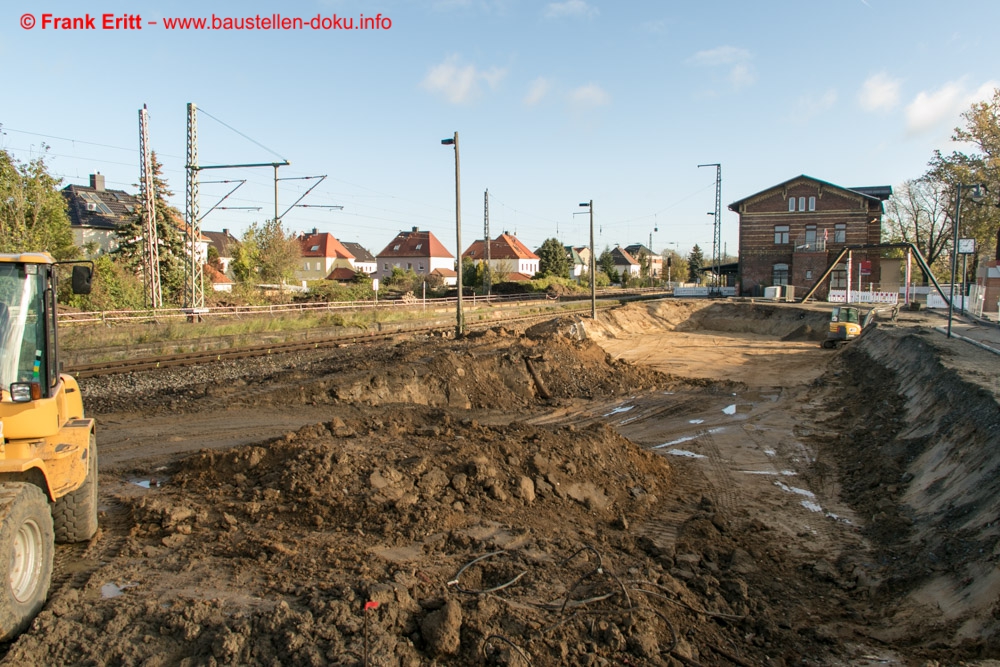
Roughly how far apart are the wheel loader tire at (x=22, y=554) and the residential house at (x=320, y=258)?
85.7 m

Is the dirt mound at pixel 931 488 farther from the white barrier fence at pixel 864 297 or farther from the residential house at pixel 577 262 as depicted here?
the residential house at pixel 577 262

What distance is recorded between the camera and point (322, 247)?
299ft

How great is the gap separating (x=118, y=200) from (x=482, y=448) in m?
53.4

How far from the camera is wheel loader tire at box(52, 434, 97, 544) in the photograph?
672cm

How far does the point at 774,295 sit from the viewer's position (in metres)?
54.3

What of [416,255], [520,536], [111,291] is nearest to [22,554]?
[520,536]

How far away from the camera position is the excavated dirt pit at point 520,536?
5.26m

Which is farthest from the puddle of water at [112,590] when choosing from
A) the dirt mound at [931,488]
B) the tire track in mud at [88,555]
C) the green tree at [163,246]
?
the green tree at [163,246]

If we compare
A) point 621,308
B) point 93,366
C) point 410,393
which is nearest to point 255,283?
point 621,308

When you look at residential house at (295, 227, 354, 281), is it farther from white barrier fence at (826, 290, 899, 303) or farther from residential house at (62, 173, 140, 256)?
white barrier fence at (826, 290, 899, 303)

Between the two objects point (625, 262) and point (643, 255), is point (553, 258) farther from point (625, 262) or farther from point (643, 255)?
point (643, 255)

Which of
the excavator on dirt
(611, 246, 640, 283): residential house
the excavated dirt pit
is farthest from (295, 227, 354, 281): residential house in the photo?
the excavated dirt pit

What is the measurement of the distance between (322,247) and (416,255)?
13298 millimetres

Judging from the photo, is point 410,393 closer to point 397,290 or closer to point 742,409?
point 742,409
